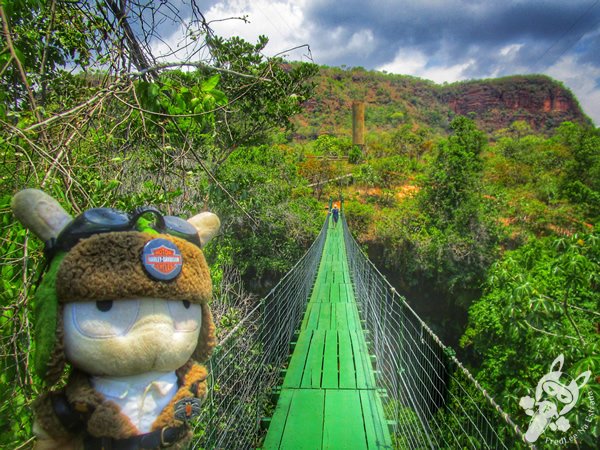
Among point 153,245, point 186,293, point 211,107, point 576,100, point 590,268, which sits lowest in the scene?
point 590,268

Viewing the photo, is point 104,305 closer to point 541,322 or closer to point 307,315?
point 307,315

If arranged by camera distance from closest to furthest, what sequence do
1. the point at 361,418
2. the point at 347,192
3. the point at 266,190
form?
the point at 361,418
the point at 266,190
the point at 347,192

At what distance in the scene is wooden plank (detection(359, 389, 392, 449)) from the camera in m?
1.79

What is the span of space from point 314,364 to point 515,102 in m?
76.8

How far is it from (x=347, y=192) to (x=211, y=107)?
639 inches

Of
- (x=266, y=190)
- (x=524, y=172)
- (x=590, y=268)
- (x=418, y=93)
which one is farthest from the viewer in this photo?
(x=418, y=93)

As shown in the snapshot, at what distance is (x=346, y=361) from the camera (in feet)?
8.79

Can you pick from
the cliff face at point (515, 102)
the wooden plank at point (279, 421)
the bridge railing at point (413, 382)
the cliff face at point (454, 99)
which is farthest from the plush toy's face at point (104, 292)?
the cliff face at point (515, 102)

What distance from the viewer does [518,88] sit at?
69125 mm

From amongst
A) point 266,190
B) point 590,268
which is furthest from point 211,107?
point 266,190

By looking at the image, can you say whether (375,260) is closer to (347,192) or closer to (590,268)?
(347,192)

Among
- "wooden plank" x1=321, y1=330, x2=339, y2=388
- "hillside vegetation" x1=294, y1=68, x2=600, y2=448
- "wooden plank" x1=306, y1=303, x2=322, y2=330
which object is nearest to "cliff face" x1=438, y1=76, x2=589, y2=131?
"hillside vegetation" x1=294, y1=68, x2=600, y2=448

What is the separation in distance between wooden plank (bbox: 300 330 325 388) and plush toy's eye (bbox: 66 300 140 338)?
1701mm

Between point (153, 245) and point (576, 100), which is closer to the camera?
point (153, 245)
